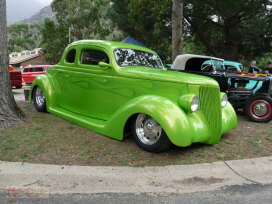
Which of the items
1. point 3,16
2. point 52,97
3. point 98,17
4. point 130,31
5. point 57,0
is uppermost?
point 57,0

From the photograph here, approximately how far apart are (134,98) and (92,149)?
1.04m

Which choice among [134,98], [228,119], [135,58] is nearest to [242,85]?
[228,119]

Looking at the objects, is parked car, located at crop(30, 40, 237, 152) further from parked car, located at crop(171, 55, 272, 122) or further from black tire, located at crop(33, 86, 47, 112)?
parked car, located at crop(171, 55, 272, 122)

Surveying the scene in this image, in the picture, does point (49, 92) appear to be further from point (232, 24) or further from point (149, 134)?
point (232, 24)

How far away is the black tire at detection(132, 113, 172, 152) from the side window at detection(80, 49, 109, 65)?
4.87 feet

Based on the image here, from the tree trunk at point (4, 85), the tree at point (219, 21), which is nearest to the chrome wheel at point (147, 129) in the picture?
the tree trunk at point (4, 85)

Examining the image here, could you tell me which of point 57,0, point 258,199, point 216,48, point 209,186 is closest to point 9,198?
point 209,186

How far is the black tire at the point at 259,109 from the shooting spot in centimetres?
645

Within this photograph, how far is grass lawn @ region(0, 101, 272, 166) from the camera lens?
3.54m

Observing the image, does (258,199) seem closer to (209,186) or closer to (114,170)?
(209,186)

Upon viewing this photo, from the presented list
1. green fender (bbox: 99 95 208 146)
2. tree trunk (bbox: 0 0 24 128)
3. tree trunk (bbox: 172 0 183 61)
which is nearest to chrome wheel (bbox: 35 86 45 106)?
tree trunk (bbox: 0 0 24 128)

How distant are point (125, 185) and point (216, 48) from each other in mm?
15674

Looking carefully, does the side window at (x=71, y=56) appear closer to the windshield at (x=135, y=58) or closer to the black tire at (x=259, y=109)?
the windshield at (x=135, y=58)

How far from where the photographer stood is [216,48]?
666 inches
